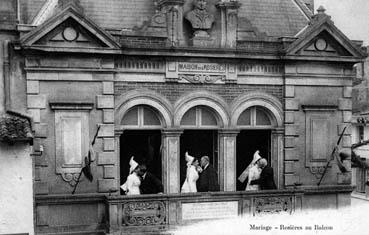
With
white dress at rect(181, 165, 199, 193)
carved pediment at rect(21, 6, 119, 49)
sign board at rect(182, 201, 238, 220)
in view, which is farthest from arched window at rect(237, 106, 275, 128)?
carved pediment at rect(21, 6, 119, 49)

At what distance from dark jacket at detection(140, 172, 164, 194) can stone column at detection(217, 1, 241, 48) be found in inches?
181

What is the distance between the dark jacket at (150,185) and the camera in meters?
16.7

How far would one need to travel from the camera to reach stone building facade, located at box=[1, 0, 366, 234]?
15.6m

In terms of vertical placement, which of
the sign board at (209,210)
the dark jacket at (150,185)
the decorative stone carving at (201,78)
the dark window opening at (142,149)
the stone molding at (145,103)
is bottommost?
the sign board at (209,210)

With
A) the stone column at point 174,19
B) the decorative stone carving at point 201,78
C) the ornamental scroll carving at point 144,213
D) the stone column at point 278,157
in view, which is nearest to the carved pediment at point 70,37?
the stone column at point 174,19

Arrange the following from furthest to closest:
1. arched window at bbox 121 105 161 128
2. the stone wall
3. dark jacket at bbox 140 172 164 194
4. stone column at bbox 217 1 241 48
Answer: stone column at bbox 217 1 241 48, arched window at bbox 121 105 161 128, dark jacket at bbox 140 172 164 194, the stone wall

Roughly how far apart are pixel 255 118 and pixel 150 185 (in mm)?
3926

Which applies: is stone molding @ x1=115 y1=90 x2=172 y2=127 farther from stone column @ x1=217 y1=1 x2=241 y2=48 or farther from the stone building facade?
stone column @ x1=217 y1=1 x2=241 y2=48

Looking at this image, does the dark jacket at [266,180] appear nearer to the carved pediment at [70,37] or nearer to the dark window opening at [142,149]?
the dark window opening at [142,149]

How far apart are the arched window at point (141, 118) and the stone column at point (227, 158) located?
2.08 metres

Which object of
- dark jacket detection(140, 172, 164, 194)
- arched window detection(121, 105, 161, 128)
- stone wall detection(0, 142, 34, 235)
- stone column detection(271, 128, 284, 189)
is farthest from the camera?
stone column detection(271, 128, 284, 189)

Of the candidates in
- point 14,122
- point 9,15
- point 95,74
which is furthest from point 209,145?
point 14,122

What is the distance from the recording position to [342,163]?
1831 centimetres

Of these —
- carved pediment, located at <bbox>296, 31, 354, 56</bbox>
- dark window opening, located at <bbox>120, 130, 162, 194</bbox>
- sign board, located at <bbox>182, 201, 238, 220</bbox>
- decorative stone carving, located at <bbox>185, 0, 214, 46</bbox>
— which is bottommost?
sign board, located at <bbox>182, 201, 238, 220</bbox>
